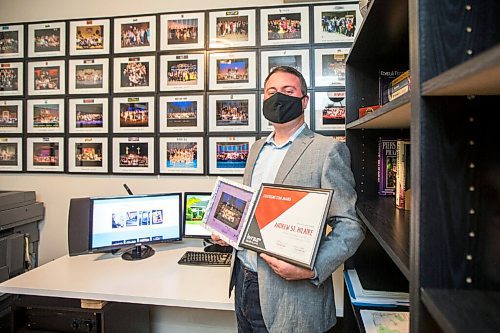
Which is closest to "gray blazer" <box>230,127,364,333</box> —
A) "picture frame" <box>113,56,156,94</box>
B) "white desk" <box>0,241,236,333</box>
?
"white desk" <box>0,241,236,333</box>

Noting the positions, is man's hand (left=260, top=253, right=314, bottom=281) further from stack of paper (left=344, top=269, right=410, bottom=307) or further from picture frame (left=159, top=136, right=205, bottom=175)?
picture frame (left=159, top=136, right=205, bottom=175)

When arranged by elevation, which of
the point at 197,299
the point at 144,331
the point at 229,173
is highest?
the point at 229,173

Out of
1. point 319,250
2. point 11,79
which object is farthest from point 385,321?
point 11,79

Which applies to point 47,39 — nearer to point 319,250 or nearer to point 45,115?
point 45,115

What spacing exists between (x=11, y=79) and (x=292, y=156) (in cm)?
241

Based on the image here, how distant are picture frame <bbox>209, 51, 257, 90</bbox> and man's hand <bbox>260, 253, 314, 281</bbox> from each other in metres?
1.39

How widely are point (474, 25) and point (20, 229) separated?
2687mm

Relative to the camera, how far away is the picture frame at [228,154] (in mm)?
2211

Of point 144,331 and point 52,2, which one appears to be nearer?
point 144,331

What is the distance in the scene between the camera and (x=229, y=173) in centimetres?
223

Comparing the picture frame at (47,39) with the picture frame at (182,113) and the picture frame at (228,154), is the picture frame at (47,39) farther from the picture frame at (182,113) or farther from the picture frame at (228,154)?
the picture frame at (228,154)

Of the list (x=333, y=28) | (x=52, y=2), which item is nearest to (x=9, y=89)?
(x=52, y=2)

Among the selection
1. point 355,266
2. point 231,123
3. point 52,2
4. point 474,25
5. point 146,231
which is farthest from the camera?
point 52,2

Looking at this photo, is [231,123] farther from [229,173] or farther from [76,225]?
[76,225]
